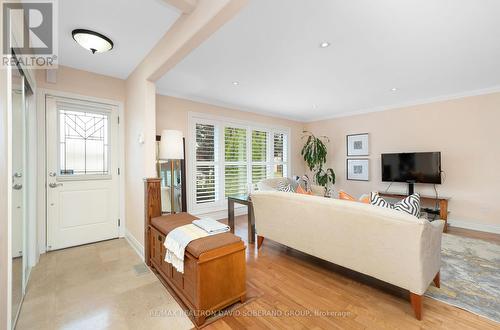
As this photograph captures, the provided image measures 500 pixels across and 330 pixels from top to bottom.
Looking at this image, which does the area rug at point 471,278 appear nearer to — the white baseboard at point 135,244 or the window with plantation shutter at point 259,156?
the white baseboard at point 135,244

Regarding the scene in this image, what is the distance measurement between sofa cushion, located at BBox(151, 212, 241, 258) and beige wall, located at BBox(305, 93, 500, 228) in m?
4.41

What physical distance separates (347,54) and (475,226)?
155 inches

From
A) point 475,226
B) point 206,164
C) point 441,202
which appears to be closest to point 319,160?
→ point 441,202

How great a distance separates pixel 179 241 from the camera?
182 centimetres

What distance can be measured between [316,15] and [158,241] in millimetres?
2628

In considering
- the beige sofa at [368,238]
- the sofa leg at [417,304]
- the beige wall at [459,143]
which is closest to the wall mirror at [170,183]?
the beige sofa at [368,238]

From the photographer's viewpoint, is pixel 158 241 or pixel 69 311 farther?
pixel 158 241

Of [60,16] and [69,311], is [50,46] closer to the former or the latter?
[60,16]

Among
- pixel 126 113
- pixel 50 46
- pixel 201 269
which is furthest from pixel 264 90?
pixel 201 269

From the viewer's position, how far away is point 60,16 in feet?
6.20

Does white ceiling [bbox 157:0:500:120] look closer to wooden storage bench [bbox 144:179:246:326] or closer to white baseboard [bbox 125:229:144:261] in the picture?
wooden storage bench [bbox 144:179:246:326]

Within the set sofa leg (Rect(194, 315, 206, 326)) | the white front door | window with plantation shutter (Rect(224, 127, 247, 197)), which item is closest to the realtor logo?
the white front door

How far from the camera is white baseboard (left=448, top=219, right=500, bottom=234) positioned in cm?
367

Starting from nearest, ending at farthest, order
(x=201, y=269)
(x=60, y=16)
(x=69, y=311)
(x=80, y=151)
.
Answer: (x=201, y=269) → (x=69, y=311) → (x=60, y=16) → (x=80, y=151)
